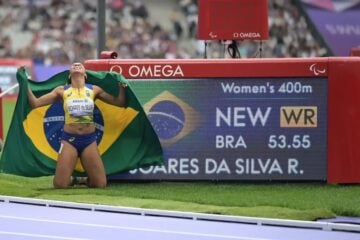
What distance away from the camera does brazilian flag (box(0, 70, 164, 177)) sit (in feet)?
41.4

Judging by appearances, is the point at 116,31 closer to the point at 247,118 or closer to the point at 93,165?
the point at 247,118

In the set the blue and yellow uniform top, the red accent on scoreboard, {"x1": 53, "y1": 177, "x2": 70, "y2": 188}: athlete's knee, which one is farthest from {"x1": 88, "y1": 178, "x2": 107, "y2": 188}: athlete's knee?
the red accent on scoreboard

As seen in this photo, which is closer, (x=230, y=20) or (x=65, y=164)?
(x=65, y=164)

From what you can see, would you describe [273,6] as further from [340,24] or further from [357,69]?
[357,69]

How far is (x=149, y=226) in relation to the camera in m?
9.83

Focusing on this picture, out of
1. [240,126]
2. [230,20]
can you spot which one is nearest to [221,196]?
[240,126]

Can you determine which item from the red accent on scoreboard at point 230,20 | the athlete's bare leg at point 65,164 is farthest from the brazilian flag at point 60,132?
the red accent on scoreboard at point 230,20

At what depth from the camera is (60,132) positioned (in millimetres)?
12781

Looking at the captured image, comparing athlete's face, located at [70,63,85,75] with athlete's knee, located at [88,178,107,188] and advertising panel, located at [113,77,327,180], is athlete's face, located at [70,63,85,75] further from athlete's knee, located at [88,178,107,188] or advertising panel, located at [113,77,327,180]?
athlete's knee, located at [88,178,107,188]

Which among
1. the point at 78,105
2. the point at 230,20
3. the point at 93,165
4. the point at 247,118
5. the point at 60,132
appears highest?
the point at 230,20

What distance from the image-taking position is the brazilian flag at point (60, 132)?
41.4 feet

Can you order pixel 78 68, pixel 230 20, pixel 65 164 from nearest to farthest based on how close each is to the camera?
pixel 65 164 < pixel 78 68 < pixel 230 20

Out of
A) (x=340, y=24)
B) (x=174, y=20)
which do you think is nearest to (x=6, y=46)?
(x=174, y=20)

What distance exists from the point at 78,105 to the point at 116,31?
22.4m
